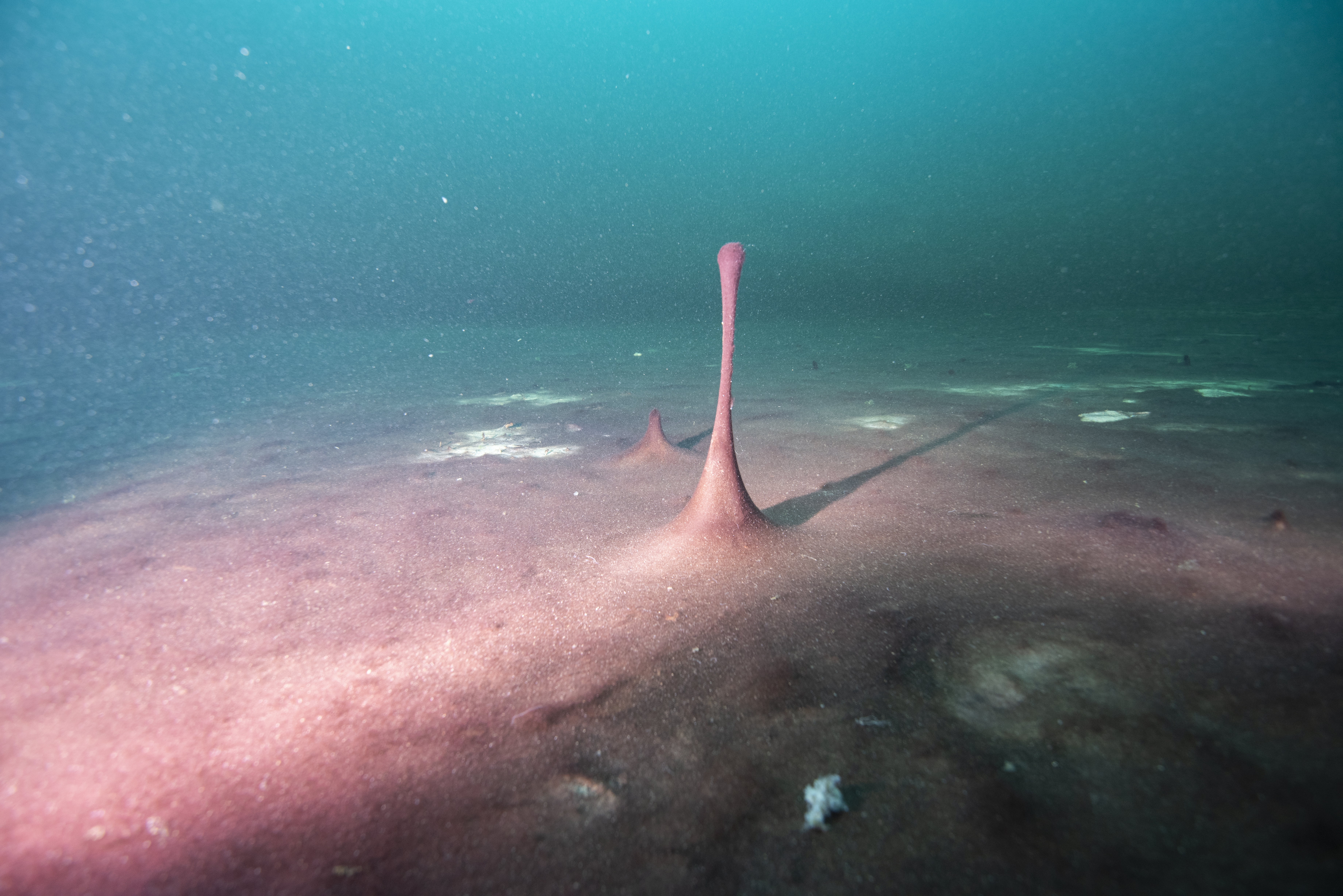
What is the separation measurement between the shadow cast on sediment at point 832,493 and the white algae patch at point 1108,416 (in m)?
2.47

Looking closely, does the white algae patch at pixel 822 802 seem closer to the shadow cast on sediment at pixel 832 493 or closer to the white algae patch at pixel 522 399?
the shadow cast on sediment at pixel 832 493

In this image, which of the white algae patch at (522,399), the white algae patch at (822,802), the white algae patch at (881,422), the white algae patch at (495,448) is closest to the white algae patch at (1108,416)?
the white algae patch at (881,422)

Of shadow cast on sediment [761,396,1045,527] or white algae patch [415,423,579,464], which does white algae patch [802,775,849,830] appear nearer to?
shadow cast on sediment [761,396,1045,527]

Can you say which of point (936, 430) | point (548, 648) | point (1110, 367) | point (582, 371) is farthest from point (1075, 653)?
point (582, 371)

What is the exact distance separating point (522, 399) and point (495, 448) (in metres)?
5.90

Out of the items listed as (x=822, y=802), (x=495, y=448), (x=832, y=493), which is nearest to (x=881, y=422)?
(x=832, y=493)

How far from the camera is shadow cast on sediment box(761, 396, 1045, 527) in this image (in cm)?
625

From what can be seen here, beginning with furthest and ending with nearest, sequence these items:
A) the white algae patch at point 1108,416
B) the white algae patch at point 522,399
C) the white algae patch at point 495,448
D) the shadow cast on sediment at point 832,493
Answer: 1. the white algae patch at point 522,399
2. the white algae patch at point 1108,416
3. the white algae patch at point 495,448
4. the shadow cast on sediment at point 832,493

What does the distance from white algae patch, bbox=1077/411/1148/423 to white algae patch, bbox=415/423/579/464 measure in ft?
32.3

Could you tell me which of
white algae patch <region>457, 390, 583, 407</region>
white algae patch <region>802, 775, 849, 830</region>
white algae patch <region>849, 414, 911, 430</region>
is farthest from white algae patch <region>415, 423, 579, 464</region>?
white algae patch <region>802, 775, 849, 830</region>

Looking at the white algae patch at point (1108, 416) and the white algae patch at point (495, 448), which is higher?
the white algae patch at point (1108, 416)

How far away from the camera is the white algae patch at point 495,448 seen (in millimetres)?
9938

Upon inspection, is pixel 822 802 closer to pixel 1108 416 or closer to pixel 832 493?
pixel 832 493

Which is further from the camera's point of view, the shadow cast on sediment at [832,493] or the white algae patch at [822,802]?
the shadow cast on sediment at [832,493]
